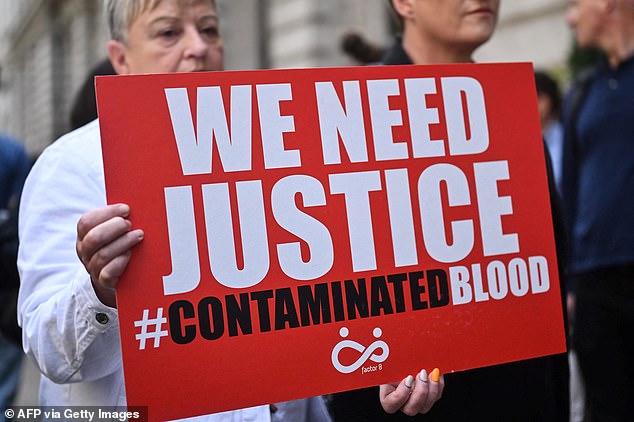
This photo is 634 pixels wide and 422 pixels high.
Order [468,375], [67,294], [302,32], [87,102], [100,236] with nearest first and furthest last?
[100,236], [67,294], [468,375], [87,102], [302,32]

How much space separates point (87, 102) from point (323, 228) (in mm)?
1631

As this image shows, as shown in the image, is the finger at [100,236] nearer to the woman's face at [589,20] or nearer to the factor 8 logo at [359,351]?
the factor 8 logo at [359,351]

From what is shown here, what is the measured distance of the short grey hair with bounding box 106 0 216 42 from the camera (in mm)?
1759

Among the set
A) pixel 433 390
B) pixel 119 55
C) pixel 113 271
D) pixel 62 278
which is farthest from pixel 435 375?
pixel 119 55

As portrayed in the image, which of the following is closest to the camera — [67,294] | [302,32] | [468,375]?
[67,294]

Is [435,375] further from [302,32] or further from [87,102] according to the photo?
[302,32]

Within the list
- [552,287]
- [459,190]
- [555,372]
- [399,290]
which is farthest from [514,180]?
[555,372]

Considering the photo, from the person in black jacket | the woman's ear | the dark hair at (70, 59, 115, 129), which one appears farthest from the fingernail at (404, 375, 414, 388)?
the dark hair at (70, 59, 115, 129)

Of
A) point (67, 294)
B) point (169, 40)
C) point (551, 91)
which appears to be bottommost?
point (67, 294)

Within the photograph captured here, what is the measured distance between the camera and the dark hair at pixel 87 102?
274cm

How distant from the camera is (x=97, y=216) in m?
1.32

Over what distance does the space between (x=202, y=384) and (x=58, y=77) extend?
29.1 metres

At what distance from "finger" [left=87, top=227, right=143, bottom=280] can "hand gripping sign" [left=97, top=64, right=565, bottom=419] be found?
0.03 meters

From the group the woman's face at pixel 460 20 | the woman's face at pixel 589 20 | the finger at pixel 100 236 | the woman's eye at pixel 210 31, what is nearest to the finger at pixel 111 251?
the finger at pixel 100 236
